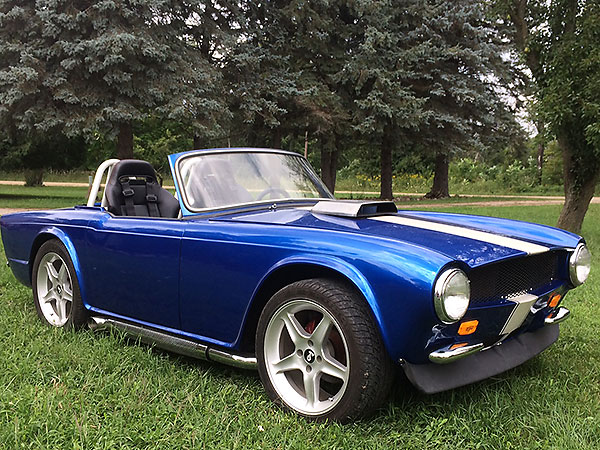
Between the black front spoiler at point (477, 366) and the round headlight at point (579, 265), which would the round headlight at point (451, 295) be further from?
the round headlight at point (579, 265)

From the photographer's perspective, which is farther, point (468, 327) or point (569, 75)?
point (569, 75)

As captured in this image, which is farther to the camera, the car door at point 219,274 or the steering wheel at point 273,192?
the steering wheel at point 273,192

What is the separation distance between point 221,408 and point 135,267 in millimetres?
1074

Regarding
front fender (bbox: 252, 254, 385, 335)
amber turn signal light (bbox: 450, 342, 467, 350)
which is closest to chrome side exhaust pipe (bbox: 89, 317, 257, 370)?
front fender (bbox: 252, 254, 385, 335)

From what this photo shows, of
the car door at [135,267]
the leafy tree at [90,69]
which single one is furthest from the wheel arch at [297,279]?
the leafy tree at [90,69]

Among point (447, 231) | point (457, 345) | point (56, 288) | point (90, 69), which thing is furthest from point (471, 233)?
point (90, 69)

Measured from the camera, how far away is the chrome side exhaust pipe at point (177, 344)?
2.97 metres

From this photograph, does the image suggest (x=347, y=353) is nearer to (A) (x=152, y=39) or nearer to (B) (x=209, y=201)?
(B) (x=209, y=201)

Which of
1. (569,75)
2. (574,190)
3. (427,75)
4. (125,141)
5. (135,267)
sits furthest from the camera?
(427,75)

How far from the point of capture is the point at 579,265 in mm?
3152

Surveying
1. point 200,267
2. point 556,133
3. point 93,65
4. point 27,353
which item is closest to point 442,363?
point 200,267

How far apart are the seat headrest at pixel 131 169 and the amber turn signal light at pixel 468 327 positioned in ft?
9.54

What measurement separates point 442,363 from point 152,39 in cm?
1450

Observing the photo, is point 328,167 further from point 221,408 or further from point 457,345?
point 457,345
